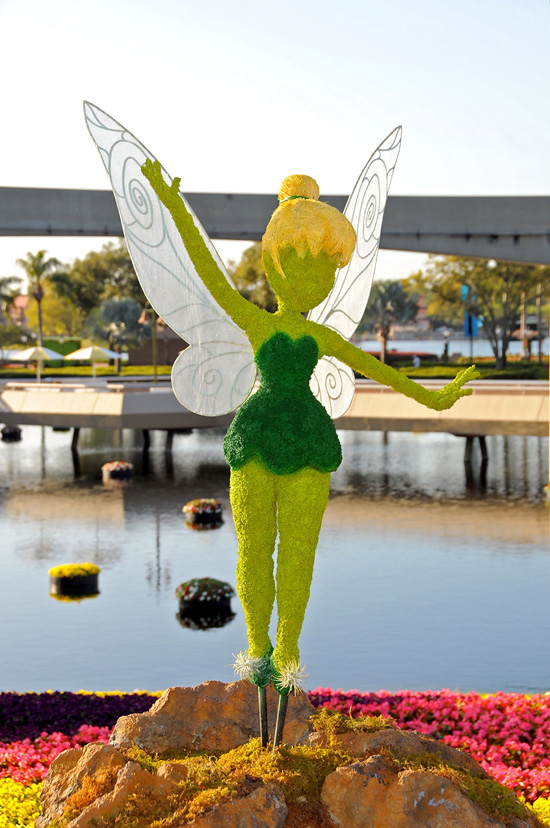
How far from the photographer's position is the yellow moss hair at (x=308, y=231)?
7.20 metres

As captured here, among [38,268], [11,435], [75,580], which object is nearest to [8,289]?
[38,268]

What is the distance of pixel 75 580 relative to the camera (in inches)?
751

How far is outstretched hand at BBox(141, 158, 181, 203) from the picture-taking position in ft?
22.4

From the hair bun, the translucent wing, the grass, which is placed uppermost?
the hair bun

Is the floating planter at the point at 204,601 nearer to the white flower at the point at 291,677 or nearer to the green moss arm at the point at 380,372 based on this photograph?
the green moss arm at the point at 380,372

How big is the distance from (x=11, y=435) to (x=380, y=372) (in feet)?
141

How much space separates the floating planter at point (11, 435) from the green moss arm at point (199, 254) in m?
42.2

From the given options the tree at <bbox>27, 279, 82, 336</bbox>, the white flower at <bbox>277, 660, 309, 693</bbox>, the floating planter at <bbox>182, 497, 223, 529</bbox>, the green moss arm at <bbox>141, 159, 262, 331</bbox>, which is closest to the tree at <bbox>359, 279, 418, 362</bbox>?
the tree at <bbox>27, 279, 82, 336</bbox>

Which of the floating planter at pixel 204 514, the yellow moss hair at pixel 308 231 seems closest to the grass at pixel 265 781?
the yellow moss hair at pixel 308 231

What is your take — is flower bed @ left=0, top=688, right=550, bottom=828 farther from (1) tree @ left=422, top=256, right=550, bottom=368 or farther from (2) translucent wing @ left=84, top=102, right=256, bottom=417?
(1) tree @ left=422, top=256, right=550, bottom=368

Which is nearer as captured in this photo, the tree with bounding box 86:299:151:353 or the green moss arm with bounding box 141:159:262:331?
the green moss arm with bounding box 141:159:262:331

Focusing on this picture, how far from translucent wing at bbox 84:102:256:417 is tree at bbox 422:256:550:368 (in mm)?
49505

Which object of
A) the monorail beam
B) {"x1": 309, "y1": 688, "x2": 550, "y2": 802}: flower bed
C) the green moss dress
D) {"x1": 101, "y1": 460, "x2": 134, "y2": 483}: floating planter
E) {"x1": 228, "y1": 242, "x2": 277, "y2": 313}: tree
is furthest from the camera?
{"x1": 228, "y1": 242, "x2": 277, "y2": 313}: tree

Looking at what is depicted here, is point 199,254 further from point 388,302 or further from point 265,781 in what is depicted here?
point 388,302
